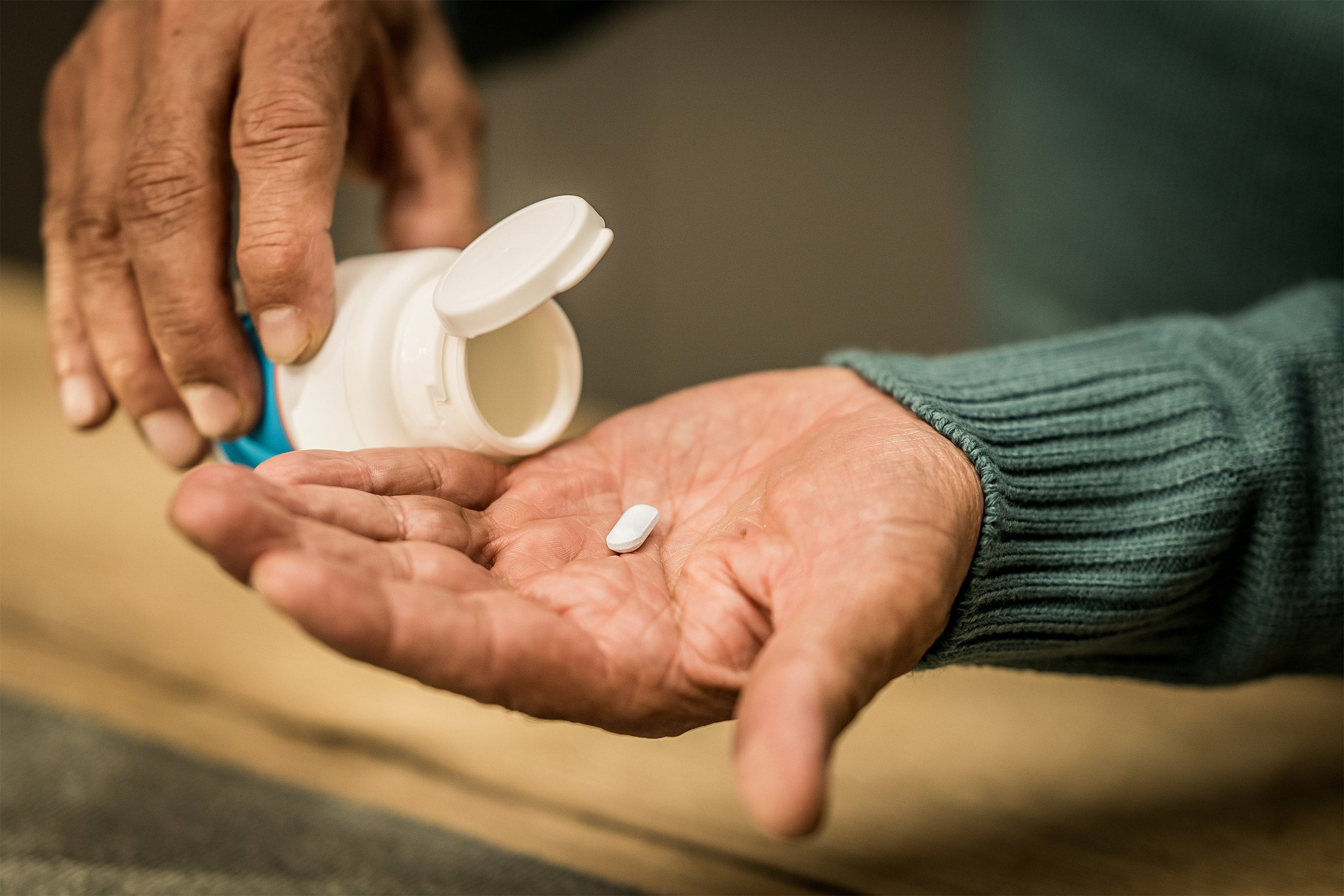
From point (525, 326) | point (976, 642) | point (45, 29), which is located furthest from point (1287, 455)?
point (45, 29)

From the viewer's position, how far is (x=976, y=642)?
0.57 m

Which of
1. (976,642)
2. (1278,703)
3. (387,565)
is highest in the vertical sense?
(387,565)

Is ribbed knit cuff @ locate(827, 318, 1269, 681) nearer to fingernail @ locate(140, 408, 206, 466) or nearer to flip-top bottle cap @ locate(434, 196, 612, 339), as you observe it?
flip-top bottle cap @ locate(434, 196, 612, 339)

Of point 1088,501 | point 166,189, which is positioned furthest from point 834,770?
point 166,189

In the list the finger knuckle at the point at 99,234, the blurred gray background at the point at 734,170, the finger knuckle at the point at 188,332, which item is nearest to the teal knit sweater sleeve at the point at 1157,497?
the finger knuckle at the point at 188,332

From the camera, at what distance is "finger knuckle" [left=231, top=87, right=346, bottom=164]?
0.68 metres

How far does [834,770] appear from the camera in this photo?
783 millimetres

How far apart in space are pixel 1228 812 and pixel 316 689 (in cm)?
74

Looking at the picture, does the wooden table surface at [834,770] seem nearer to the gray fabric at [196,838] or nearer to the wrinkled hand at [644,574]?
the gray fabric at [196,838]

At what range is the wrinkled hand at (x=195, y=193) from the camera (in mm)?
667

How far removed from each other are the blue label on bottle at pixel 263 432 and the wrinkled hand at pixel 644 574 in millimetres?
147

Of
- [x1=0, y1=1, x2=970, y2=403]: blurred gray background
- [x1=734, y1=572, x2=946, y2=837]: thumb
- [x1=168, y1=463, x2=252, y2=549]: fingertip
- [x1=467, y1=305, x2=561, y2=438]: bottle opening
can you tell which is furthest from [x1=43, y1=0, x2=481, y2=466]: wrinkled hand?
[x1=0, y1=1, x2=970, y2=403]: blurred gray background

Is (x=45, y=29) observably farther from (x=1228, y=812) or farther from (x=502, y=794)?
(x=1228, y=812)

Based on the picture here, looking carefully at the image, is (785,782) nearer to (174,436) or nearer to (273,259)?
(273,259)
